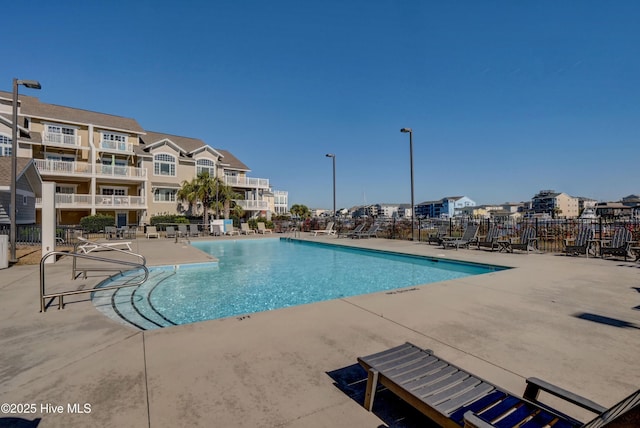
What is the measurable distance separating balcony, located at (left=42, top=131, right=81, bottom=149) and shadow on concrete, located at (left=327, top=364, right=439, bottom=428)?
105ft

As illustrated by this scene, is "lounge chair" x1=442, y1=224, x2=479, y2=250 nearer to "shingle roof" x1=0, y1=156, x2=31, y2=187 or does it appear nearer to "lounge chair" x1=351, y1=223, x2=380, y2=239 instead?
"lounge chair" x1=351, y1=223, x2=380, y2=239

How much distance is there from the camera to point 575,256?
10.6m

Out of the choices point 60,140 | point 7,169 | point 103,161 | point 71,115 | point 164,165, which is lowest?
point 7,169

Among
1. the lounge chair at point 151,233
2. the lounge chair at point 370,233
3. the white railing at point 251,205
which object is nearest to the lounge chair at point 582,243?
the lounge chair at point 370,233

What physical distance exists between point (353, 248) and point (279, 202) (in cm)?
7018

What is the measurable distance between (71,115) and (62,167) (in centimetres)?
551

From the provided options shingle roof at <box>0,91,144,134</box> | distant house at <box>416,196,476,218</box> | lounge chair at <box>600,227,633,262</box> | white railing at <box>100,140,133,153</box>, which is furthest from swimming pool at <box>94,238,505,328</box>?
distant house at <box>416,196,476,218</box>

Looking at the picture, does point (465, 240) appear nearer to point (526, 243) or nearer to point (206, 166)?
point (526, 243)

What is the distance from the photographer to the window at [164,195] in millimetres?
30141

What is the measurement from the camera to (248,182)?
116 feet

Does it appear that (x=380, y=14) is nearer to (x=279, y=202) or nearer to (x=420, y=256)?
(x=420, y=256)

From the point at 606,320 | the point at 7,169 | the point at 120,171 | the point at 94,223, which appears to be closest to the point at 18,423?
the point at 606,320

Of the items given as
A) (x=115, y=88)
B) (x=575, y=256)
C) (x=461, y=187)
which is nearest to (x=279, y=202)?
(x=461, y=187)

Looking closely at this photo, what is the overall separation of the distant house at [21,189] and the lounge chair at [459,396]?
16.1 metres
